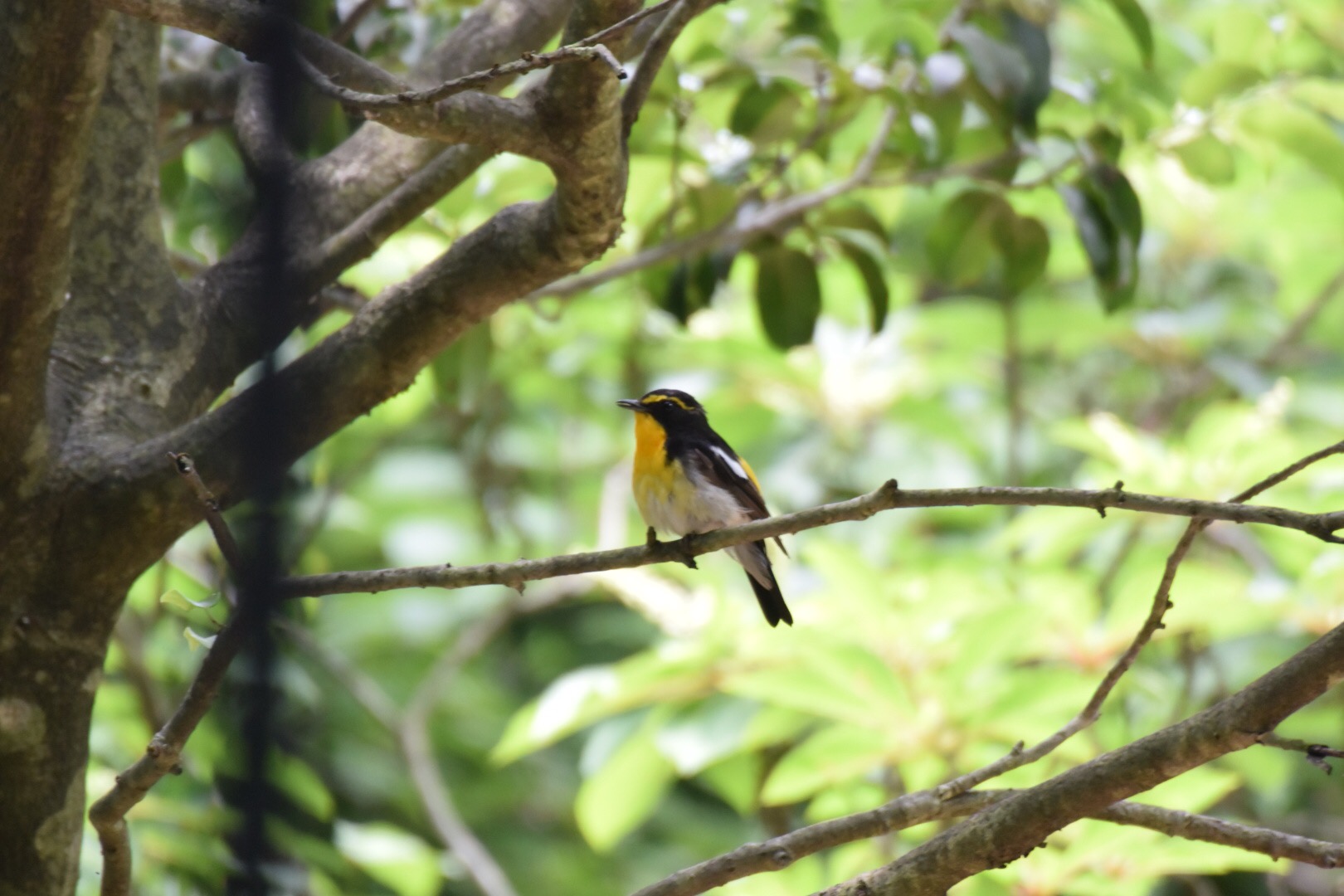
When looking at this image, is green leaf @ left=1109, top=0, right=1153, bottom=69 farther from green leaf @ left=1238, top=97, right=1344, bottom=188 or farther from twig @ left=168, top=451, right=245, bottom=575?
twig @ left=168, top=451, right=245, bottom=575

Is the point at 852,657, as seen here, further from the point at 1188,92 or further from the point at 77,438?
the point at 77,438

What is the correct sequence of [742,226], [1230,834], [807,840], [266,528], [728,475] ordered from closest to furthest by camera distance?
[266,528]
[1230,834]
[807,840]
[742,226]
[728,475]

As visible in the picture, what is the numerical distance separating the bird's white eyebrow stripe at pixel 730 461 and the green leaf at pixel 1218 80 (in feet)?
5.10

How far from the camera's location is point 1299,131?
3.38 metres

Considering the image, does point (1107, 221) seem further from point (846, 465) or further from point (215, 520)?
point (846, 465)

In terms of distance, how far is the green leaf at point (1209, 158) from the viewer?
136 inches

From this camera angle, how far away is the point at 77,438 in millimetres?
2143

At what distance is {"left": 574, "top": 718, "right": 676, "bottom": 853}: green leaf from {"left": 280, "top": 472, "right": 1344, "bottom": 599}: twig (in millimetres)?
2451

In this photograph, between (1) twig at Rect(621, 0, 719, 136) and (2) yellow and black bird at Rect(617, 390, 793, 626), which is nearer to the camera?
(1) twig at Rect(621, 0, 719, 136)

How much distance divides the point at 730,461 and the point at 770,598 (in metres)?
0.48

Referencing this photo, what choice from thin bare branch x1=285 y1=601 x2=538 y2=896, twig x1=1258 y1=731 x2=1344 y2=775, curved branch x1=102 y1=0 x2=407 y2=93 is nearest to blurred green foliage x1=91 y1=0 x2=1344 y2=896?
thin bare branch x1=285 y1=601 x2=538 y2=896

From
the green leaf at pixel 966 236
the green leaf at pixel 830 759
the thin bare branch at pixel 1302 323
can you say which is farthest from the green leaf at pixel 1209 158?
the thin bare branch at pixel 1302 323

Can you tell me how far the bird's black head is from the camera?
4.00 metres

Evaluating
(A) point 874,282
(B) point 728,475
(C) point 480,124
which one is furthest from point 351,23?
(B) point 728,475
